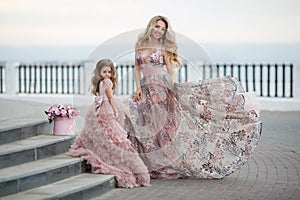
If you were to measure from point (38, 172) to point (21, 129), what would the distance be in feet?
4.09

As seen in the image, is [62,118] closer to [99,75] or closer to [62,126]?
[62,126]

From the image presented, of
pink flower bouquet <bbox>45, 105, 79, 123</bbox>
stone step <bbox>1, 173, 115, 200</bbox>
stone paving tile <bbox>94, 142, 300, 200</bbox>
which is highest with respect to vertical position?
pink flower bouquet <bbox>45, 105, 79, 123</bbox>

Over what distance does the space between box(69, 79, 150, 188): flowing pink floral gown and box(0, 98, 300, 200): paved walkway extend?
206 mm

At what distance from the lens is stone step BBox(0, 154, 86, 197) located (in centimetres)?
667

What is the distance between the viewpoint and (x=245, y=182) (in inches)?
312

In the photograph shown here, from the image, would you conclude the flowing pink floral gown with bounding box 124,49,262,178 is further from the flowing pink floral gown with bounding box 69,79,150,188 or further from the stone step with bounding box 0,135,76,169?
the stone step with bounding box 0,135,76,169

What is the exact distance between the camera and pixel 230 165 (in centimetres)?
802

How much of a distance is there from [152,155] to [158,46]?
4.35ft

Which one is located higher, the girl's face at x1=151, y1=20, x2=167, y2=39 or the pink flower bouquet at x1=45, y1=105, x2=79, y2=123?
the girl's face at x1=151, y1=20, x2=167, y2=39

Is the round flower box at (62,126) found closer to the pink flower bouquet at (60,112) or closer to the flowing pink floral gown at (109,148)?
the pink flower bouquet at (60,112)

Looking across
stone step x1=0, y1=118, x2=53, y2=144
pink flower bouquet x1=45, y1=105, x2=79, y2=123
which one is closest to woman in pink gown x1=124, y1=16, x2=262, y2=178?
pink flower bouquet x1=45, y1=105, x2=79, y2=123

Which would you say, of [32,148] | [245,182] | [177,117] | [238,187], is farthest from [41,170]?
[245,182]

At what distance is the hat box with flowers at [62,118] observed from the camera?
8328 mm

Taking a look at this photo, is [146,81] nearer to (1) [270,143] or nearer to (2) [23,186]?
(2) [23,186]
